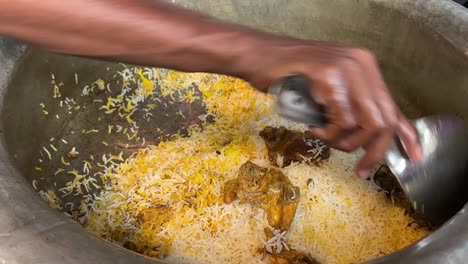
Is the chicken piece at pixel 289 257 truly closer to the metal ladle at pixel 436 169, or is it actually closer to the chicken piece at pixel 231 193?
the chicken piece at pixel 231 193

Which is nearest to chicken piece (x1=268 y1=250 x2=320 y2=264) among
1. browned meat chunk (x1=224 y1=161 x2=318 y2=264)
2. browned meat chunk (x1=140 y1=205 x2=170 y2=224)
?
browned meat chunk (x1=224 y1=161 x2=318 y2=264)

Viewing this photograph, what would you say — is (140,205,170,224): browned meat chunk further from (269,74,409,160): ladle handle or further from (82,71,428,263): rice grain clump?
(269,74,409,160): ladle handle

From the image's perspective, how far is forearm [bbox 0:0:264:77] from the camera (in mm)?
901

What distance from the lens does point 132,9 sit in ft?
2.99

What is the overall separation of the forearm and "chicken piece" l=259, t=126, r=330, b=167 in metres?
0.74

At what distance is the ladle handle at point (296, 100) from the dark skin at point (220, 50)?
15 millimetres

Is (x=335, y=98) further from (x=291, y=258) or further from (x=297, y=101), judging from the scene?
(x=291, y=258)

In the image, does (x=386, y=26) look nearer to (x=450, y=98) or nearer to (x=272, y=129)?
(x=450, y=98)

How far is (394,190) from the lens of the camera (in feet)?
5.05

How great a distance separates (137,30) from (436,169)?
70 cm

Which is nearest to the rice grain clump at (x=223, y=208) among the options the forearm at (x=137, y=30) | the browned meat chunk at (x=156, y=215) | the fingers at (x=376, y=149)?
the browned meat chunk at (x=156, y=215)

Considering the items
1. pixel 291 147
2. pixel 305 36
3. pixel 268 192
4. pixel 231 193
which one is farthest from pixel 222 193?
pixel 305 36

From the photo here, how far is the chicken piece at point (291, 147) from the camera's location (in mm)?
1627

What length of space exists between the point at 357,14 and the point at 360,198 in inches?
21.5
